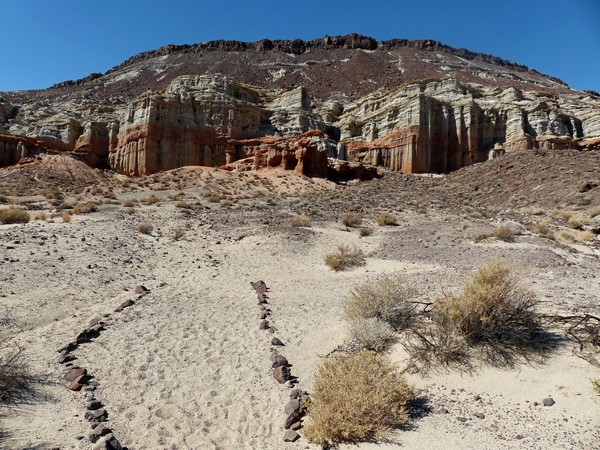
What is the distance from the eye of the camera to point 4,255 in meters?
10.3

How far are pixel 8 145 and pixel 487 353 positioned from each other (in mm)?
58978

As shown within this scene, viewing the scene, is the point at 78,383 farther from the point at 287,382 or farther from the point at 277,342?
the point at 277,342

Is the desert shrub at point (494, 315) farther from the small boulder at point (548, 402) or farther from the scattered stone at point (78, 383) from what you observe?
the scattered stone at point (78, 383)

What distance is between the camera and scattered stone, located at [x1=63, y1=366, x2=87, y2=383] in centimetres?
525

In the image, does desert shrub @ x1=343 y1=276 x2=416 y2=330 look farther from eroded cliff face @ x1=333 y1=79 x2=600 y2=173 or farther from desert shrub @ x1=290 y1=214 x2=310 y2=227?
eroded cliff face @ x1=333 y1=79 x2=600 y2=173

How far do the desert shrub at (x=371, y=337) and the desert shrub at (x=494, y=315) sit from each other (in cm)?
94

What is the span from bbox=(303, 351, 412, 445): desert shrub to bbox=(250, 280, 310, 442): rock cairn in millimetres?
170

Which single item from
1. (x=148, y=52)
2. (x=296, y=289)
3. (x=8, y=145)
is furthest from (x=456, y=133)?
(x=148, y=52)

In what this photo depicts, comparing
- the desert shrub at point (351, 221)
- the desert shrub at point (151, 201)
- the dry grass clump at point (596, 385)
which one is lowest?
the dry grass clump at point (596, 385)

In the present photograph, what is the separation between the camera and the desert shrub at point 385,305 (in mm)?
6234

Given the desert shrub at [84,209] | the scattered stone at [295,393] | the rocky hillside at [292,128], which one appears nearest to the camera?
the scattered stone at [295,393]

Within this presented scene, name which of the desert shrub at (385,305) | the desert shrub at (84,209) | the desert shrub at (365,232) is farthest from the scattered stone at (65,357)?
the desert shrub at (84,209)

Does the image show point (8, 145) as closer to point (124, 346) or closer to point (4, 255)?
point (4, 255)

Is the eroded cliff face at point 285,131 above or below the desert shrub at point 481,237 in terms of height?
above
